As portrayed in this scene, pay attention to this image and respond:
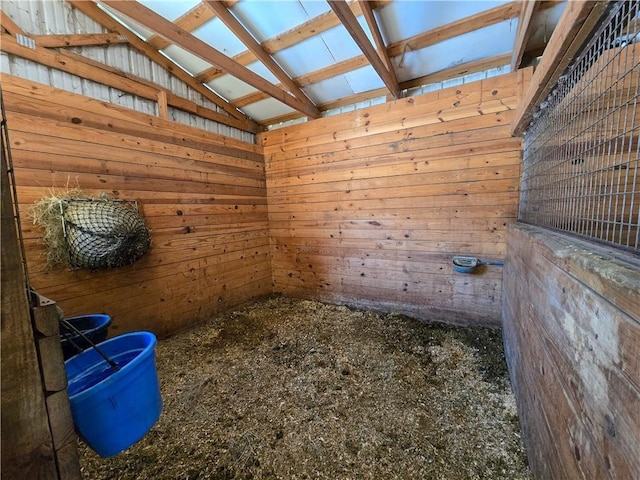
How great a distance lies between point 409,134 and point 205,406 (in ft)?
8.97

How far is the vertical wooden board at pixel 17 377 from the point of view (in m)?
0.62

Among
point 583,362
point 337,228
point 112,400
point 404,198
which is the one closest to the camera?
point 583,362

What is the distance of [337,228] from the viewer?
10.0ft

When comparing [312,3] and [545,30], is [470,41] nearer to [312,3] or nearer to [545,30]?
[545,30]

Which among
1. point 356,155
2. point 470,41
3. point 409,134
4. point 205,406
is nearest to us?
point 205,406

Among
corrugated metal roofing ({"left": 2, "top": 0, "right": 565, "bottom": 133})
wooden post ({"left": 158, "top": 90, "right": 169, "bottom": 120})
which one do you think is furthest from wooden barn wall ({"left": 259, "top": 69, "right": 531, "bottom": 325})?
wooden post ({"left": 158, "top": 90, "right": 169, "bottom": 120})

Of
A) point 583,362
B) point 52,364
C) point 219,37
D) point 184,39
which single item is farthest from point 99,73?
point 583,362

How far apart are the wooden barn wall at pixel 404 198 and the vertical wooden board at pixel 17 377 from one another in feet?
8.37

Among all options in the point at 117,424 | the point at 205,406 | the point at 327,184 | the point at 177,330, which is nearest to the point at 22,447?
the point at 117,424

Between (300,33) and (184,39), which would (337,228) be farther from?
(184,39)

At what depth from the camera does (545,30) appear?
1786 millimetres

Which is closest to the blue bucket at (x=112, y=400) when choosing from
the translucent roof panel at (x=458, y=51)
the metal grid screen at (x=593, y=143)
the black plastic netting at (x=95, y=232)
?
the black plastic netting at (x=95, y=232)

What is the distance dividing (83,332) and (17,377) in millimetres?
584

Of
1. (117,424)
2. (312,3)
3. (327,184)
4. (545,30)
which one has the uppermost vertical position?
(312,3)
